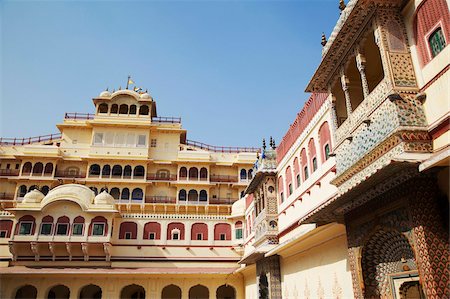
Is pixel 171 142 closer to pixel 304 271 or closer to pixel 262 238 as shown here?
pixel 262 238

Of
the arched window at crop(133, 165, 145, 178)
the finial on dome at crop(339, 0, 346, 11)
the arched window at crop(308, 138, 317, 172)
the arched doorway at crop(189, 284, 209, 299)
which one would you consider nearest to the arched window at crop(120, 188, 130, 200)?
the arched window at crop(133, 165, 145, 178)

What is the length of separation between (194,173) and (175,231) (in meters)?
7.99

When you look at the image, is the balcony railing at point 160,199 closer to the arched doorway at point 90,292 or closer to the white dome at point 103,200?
the white dome at point 103,200

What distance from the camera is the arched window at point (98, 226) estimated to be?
2655 centimetres

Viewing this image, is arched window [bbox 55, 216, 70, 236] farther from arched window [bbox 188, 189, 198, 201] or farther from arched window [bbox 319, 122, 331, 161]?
arched window [bbox 319, 122, 331, 161]

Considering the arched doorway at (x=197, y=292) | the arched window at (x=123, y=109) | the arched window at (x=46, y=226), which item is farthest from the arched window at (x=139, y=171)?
the arched doorway at (x=197, y=292)

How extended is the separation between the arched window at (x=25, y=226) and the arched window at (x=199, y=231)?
1187 cm

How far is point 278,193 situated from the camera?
17.3m

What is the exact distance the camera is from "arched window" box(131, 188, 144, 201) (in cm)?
3356

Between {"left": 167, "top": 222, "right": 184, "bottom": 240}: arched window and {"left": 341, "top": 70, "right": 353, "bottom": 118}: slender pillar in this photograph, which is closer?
{"left": 341, "top": 70, "right": 353, "bottom": 118}: slender pillar

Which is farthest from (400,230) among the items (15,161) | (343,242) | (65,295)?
(15,161)

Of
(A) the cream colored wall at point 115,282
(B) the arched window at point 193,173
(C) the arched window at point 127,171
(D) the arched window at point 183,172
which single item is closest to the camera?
(A) the cream colored wall at point 115,282

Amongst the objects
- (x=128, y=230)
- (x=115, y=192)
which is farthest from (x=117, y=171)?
(x=128, y=230)

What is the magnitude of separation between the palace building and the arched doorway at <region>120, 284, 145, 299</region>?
0.35 ft
